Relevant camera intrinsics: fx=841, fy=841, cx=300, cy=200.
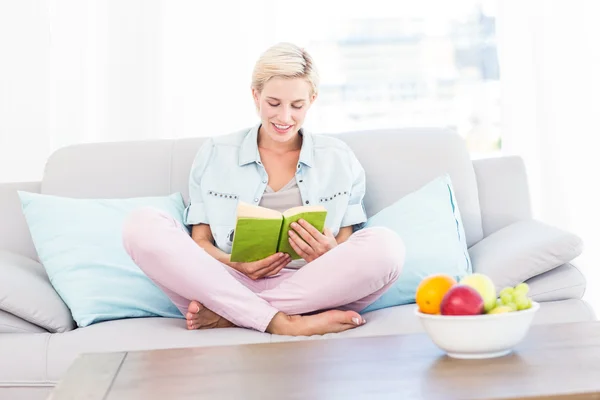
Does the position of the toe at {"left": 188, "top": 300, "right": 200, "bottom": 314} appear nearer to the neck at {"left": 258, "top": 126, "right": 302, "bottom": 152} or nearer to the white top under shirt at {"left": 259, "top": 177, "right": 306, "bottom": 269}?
the white top under shirt at {"left": 259, "top": 177, "right": 306, "bottom": 269}

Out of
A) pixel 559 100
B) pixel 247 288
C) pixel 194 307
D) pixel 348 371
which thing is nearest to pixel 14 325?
pixel 194 307

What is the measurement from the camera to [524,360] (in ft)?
4.54

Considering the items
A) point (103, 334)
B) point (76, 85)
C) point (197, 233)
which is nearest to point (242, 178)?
point (197, 233)

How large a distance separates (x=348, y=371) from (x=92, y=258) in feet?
4.09

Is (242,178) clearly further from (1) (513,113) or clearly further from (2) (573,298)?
(1) (513,113)

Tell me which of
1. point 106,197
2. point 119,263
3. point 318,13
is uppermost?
point 318,13

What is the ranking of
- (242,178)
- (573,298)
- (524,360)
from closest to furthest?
1. (524,360)
2. (573,298)
3. (242,178)

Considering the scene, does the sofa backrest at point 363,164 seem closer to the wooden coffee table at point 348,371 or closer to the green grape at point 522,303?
the wooden coffee table at point 348,371

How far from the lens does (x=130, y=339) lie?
2.08 metres

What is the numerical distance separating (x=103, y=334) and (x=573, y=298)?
4.05ft

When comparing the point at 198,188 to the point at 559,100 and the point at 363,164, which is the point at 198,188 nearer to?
the point at 363,164

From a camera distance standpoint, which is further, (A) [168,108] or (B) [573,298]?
(A) [168,108]

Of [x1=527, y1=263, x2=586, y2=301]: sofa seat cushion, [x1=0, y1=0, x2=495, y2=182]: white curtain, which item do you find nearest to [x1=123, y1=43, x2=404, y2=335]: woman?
[x1=527, y1=263, x2=586, y2=301]: sofa seat cushion

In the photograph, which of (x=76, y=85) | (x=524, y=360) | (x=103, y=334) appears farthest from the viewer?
(x=76, y=85)
